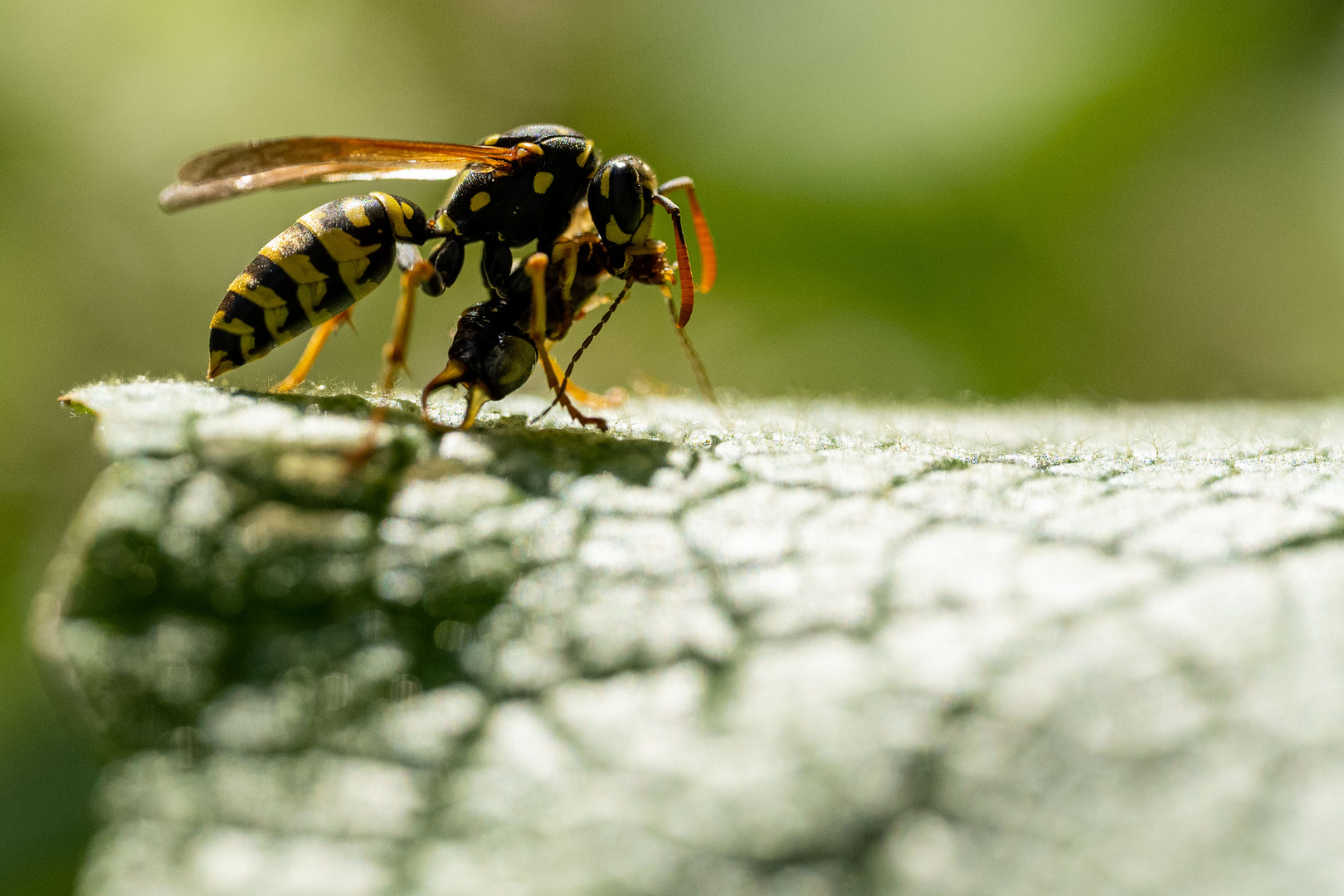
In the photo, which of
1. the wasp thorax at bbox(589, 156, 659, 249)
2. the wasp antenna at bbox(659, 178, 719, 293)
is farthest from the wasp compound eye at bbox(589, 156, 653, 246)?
the wasp antenna at bbox(659, 178, 719, 293)

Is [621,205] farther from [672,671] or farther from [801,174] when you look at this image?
[801,174]

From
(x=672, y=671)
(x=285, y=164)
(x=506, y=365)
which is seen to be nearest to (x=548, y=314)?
(x=506, y=365)

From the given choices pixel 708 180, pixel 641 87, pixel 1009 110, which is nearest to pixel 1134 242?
pixel 1009 110

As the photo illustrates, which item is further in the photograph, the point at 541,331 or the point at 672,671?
the point at 541,331

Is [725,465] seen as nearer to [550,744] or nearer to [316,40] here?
[550,744]

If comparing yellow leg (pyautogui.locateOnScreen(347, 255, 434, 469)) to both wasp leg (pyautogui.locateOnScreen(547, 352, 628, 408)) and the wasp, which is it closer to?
the wasp

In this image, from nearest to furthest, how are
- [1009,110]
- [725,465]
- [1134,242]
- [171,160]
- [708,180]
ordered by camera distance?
[725,465] < [1009,110] < [708,180] < [1134,242] < [171,160]
